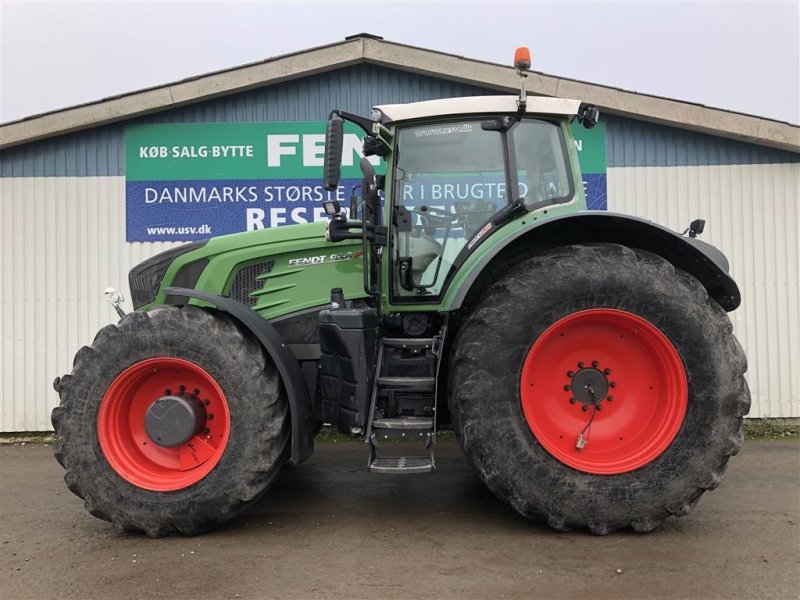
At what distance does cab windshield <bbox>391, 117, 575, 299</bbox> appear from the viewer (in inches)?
152

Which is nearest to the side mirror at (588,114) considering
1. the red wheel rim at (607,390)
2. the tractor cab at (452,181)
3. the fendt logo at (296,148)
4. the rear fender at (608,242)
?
the tractor cab at (452,181)

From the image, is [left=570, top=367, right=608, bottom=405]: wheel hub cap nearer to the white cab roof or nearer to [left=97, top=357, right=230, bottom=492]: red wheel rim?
the white cab roof

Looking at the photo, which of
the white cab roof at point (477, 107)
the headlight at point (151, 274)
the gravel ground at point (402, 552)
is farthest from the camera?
the headlight at point (151, 274)

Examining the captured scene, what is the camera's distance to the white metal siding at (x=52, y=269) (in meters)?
6.56

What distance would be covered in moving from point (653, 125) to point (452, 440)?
4.11 meters

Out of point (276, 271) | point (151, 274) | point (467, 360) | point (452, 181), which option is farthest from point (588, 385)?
point (151, 274)

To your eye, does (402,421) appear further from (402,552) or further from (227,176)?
(227,176)

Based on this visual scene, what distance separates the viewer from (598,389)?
355 centimetres

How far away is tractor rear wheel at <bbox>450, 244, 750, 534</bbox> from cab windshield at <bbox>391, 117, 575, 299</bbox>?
1.63ft

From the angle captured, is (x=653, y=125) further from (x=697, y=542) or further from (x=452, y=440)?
(x=697, y=542)

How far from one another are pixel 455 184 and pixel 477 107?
19.8 inches

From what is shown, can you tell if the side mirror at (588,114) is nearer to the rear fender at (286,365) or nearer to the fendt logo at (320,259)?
the fendt logo at (320,259)

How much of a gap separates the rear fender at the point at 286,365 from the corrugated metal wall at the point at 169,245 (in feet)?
10.9

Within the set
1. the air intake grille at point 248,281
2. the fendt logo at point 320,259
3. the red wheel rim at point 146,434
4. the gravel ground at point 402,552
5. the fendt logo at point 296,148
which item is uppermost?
the fendt logo at point 296,148
